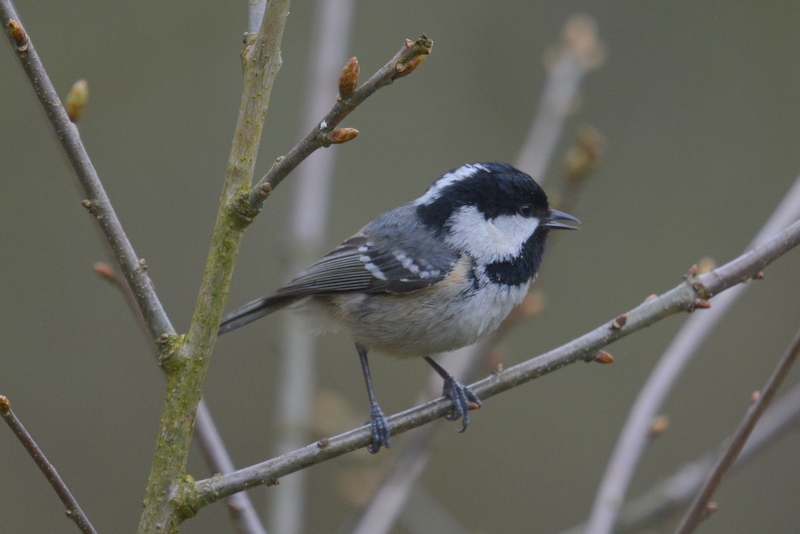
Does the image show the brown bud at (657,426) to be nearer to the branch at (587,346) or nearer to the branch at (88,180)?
the branch at (587,346)

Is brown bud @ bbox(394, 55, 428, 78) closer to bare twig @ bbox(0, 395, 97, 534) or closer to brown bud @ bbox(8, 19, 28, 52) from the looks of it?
brown bud @ bbox(8, 19, 28, 52)

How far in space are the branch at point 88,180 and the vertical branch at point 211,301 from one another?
0.26ft

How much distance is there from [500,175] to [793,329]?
12.5 feet

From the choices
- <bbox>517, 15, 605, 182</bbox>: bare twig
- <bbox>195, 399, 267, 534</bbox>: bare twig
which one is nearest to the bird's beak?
<bbox>517, 15, 605, 182</bbox>: bare twig

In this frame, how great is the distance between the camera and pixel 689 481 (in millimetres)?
2512

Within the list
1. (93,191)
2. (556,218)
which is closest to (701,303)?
(556,218)

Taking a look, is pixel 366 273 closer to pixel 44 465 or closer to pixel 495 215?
pixel 495 215

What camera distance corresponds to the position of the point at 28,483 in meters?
5.19

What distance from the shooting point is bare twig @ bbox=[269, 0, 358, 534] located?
2.87m

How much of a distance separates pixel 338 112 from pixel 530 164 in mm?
1681

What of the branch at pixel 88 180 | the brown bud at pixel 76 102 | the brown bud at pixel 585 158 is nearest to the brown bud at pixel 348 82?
the branch at pixel 88 180

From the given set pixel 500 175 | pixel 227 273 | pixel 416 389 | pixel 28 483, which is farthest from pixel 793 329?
pixel 28 483

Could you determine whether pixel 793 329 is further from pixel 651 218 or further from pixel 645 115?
pixel 645 115

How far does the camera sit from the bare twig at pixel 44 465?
1.47 m
